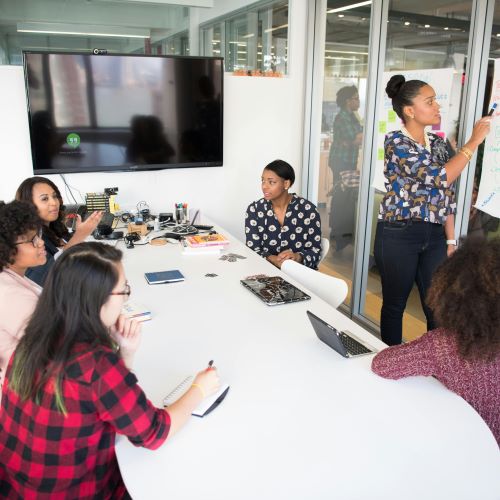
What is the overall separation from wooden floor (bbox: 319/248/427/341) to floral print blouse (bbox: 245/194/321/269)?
681 millimetres

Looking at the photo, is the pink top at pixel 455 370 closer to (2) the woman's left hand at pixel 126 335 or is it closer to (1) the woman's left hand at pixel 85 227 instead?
(2) the woman's left hand at pixel 126 335

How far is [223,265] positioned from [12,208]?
1173mm

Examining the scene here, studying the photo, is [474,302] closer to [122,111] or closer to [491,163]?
[491,163]

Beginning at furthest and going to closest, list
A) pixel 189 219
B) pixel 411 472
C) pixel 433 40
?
1. pixel 189 219
2. pixel 433 40
3. pixel 411 472

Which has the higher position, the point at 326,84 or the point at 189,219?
the point at 326,84

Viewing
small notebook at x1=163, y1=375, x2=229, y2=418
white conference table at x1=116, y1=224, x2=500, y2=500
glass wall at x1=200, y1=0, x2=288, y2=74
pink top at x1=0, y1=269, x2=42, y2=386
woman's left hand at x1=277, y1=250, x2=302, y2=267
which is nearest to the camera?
white conference table at x1=116, y1=224, x2=500, y2=500

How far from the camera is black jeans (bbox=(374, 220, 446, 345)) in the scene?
2.53 meters

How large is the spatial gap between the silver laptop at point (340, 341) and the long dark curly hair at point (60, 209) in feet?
5.32

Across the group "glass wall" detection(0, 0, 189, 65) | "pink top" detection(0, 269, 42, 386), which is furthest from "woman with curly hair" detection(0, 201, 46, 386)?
"glass wall" detection(0, 0, 189, 65)

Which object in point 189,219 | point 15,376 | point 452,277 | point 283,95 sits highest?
point 283,95

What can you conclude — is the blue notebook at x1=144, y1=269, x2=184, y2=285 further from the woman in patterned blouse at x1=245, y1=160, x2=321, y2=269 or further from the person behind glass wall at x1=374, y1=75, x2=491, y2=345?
the person behind glass wall at x1=374, y1=75, x2=491, y2=345

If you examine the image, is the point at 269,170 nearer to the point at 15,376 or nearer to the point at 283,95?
the point at 283,95

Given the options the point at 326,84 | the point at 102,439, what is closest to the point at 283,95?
the point at 326,84

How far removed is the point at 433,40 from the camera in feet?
9.61
